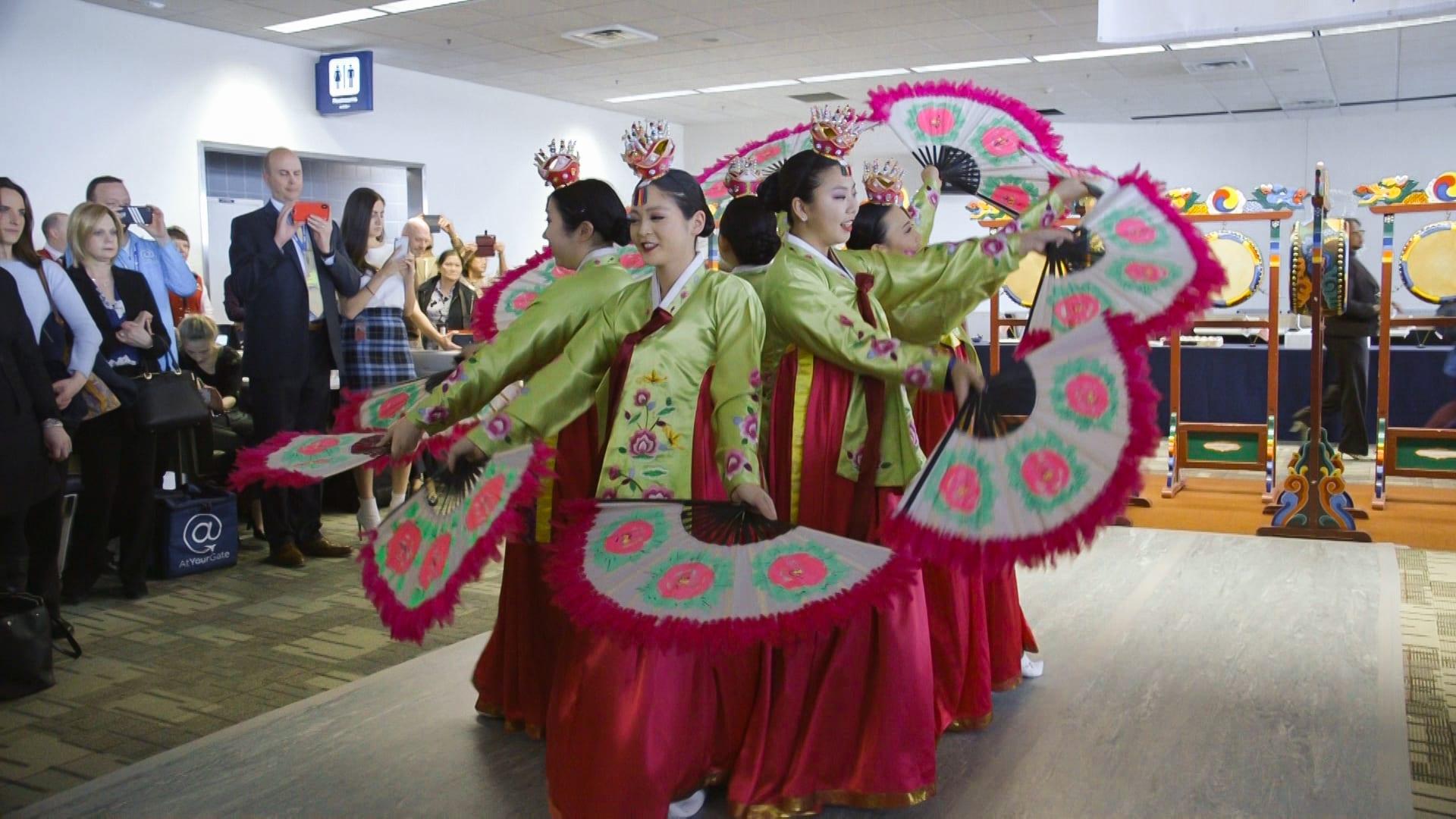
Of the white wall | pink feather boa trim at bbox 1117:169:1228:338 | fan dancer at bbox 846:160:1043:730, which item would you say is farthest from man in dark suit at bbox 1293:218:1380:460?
the white wall

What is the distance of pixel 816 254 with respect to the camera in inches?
102

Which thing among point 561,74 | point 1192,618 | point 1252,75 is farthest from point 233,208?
point 1252,75

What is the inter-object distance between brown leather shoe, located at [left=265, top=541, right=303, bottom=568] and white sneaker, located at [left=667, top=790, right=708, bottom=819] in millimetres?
2799

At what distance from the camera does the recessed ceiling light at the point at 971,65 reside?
33.2 feet

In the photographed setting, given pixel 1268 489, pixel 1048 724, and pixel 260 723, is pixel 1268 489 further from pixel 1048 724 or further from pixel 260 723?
pixel 260 723

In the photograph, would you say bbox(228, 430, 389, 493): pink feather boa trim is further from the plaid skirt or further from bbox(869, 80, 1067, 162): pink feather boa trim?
→ the plaid skirt

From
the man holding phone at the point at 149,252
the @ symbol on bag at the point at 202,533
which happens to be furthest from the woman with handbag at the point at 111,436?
the @ symbol on bag at the point at 202,533

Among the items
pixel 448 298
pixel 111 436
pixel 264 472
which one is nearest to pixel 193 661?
pixel 111 436

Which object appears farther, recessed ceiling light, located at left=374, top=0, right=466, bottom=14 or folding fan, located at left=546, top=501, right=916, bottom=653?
recessed ceiling light, located at left=374, top=0, right=466, bottom=14

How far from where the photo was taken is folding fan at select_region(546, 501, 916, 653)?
6.51 ft

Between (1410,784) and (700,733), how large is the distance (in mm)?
1513

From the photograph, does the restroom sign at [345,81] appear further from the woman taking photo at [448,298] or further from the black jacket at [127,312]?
the black jacket at [127,312]

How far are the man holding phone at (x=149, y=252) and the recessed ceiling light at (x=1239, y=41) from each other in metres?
6.89

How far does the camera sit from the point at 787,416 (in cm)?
261
